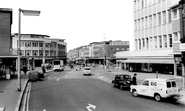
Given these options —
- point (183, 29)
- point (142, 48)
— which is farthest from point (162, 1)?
point (183, 29)

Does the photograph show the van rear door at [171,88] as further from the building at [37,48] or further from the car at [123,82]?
the building at [37,48]

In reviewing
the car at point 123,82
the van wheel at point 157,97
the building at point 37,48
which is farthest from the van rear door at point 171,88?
the building at point 37,48

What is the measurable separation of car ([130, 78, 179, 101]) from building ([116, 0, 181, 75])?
16.0 m

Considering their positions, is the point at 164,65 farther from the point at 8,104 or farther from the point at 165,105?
the point at 8,104

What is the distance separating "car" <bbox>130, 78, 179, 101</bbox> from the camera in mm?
12703

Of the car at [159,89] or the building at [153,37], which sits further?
the building at [153,37]

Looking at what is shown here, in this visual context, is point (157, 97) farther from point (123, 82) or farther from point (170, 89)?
point (123, 82)

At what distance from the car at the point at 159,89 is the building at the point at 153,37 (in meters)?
16.0

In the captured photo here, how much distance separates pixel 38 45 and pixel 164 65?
217 feet

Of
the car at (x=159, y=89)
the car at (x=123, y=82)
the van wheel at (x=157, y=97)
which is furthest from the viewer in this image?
the car at (x=123, y=82)

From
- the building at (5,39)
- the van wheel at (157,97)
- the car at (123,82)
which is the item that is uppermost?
the building at (5,39)

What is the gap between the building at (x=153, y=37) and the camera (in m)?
31.7

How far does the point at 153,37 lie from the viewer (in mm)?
35969

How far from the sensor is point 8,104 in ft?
39.5
